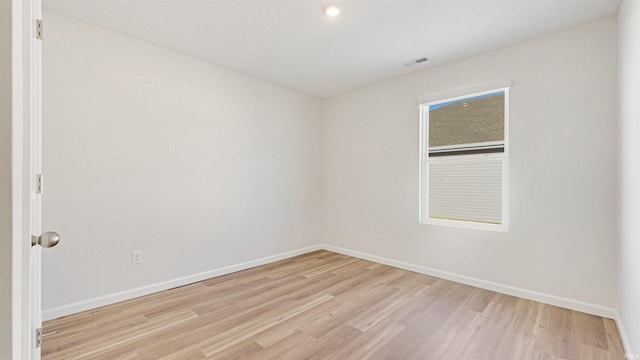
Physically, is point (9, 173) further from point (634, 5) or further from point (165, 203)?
point (634, 5)

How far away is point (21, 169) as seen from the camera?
79 centimetres

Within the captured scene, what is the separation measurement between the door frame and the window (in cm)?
353

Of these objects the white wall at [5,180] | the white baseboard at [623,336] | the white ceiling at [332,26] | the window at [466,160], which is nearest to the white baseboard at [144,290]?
the white wall at [5,180]

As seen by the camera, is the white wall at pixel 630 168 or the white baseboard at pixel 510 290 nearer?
the white wall at pixel 630 168

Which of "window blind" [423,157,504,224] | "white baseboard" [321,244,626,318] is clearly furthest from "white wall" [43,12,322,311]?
"window blind" [423,157,504,224]

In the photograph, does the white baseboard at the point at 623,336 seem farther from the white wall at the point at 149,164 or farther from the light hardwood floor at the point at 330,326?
the white wall at the point at 149,164

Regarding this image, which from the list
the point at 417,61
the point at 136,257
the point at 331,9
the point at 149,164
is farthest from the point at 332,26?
the point at 136,257

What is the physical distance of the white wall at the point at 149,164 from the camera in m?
2.41

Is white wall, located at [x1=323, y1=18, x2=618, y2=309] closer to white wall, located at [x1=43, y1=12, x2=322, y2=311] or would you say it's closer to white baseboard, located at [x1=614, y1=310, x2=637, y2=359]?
white baseboard, located at [x1=614, y1=310, x2=637, y2=359]

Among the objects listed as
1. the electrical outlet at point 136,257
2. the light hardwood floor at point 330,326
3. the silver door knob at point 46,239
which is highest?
the silver door knob at point 46,239

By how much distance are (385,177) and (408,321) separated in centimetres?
204

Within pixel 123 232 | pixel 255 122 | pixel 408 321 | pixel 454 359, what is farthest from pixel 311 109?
pixel 454 359

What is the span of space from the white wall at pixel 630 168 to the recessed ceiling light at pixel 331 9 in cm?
190

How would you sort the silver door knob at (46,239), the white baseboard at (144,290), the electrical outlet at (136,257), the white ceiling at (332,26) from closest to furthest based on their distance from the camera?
the silver door knob at (46,239) → the white ceiling at (332,26) → the white baseboard at (144,290) → the electrical outlet at (136,257)
